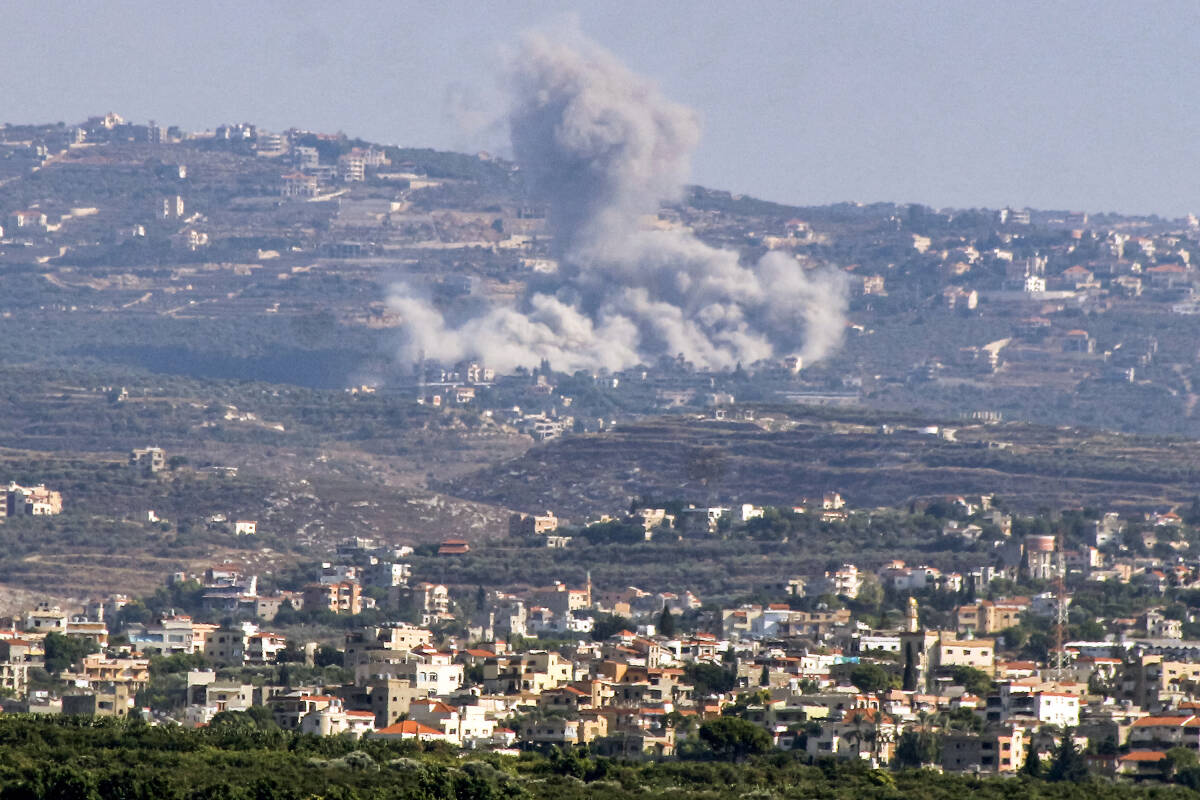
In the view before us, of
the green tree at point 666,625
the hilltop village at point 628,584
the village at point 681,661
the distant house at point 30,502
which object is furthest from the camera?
the distant house at point 30,502

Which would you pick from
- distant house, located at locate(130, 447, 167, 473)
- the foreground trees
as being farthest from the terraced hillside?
the foreground trees

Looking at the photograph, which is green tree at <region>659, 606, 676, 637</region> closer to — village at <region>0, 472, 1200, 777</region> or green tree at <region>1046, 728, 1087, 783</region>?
village at <region>0, 472, 1200, 777</region>

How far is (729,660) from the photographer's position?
97.1 metres

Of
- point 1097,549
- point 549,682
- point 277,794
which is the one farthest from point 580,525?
point 277,794

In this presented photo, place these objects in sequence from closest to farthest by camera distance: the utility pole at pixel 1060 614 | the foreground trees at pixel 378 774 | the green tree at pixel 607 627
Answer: the foreground trees at pixel 378 774 → the utility pole at pixel 1060 614 → the green tree at pixel 607 627

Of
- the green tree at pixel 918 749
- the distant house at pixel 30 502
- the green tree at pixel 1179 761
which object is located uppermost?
the green tree at pixel 1179 761

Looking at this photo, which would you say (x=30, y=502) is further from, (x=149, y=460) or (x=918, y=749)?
(x=918, y=749)

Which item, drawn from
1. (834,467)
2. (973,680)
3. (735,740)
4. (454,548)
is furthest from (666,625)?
(834,467)

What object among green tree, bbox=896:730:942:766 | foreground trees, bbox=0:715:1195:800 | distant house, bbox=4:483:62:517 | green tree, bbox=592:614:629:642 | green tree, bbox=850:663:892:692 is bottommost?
distant house, bbox=4:483:62:517

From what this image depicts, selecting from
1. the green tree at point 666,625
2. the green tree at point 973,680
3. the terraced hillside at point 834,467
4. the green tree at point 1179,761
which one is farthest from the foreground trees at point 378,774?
the terraced hillside at point 834,467

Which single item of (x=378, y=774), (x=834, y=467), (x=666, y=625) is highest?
(x=378, y=774)

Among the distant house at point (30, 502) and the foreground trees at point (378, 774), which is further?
the distant house at point (30, 502)

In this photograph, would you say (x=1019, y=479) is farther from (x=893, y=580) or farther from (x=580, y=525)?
(x=893, y=580)

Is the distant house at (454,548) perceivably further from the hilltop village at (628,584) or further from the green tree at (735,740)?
the green tree at (735,740)
